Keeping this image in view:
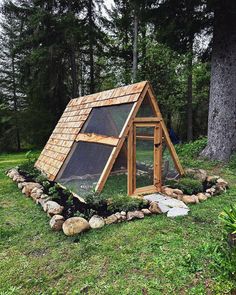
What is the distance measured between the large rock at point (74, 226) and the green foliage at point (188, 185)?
7.61ft

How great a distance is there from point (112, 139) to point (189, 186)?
73.3 inches

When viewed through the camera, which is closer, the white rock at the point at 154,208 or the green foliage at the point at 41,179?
the white rock at the point at 154,208

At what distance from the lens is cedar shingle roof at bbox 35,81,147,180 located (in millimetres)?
5276

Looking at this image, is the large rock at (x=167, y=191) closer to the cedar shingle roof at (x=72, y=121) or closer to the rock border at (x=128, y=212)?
the rock border at (x=128, y=212)

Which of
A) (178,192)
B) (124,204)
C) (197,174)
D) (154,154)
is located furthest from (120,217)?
(197,174)

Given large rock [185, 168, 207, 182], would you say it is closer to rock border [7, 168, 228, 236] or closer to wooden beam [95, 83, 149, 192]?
rock border [7, 168, 228, 236]

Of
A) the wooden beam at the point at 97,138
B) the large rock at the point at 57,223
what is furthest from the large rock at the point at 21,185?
the large rock at the point at 57,223

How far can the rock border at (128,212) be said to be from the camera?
3820mm

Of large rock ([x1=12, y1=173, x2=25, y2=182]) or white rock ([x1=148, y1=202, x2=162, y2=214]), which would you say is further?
large rock ([x1=12, y1=173, x2=25, y2=182])

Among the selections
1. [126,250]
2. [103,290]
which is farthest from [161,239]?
[103,290]

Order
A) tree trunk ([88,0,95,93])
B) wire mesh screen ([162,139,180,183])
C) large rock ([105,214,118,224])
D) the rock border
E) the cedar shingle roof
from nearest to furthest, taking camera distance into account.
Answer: the rock border, large rock ([105,214,118,224]), the cedar shingle roof, wire mesh screen ([162,139,180,183]), tree trunk ([88,0,95,93])

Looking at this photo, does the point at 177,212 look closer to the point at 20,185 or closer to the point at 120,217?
the point at 120,217

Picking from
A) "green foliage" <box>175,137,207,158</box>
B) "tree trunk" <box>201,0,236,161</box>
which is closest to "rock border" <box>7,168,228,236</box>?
"tree trunk" <box>201,0,236,161</box>

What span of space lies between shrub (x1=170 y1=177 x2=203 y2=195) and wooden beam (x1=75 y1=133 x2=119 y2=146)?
5.46 ft
